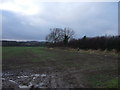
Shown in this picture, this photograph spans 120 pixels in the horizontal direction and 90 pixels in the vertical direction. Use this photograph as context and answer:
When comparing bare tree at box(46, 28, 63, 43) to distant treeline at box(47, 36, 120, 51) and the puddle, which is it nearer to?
distant treeline at box(47, 36, 120, 51)

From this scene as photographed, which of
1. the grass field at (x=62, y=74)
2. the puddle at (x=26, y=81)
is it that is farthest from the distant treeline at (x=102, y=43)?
the puddle at (x=26, y=81)

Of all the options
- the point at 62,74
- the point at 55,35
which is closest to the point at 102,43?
the point at 62,74

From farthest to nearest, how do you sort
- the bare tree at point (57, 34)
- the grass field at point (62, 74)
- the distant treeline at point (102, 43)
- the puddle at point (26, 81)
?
1. the bare tree at point (57, 34)
2. the distant treeline at point (102, 43)
3. the grass field at point (62, 74)
4. the puddle at point (26, 81)

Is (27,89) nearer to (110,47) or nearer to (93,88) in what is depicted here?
(93,88)

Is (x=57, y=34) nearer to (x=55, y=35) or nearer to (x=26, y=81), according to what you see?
(x=55, y=35)

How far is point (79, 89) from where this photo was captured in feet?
29.0

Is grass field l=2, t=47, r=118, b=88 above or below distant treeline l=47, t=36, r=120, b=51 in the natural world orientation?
below

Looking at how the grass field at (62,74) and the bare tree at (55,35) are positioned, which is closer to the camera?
the grass field at (62,74)

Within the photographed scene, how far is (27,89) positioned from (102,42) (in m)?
38.7

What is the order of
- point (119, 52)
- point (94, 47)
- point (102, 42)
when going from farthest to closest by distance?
point (94, 47) < point (102, 42) < point (119, 52)

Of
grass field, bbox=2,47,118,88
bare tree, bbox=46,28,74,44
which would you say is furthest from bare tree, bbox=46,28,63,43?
grass field, bbox=2,47,118,88

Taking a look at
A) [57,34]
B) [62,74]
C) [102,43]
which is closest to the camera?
[62,74]

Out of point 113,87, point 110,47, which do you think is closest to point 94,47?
point 110,47

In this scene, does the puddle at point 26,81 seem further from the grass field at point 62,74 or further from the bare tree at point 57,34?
the bare tree at point 57,34
